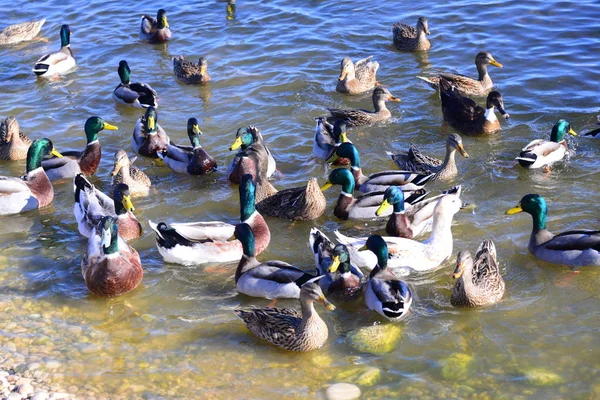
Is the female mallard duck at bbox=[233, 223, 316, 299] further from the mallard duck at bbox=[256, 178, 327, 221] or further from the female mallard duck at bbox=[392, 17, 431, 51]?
the female mallard duck at bbox=[392, 17, 431, 51]

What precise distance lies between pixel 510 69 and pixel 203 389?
9536 mm

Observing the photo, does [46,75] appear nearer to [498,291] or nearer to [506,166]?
[506,166]

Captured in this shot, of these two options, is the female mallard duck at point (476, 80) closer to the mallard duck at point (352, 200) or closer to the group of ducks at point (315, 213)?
the group of ducks at point (315, 213)

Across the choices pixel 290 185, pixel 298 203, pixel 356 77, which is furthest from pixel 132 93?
pixel 298 203

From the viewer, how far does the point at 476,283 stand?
778 cm

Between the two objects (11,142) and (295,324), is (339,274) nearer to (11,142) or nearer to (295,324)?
(295,324)

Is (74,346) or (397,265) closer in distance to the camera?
(74,346)

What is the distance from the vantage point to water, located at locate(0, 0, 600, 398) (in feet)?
22.9

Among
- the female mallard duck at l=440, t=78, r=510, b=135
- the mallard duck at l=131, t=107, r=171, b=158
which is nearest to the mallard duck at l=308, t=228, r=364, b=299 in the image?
the mallard duck at l=131, t=107, r=171, b=158

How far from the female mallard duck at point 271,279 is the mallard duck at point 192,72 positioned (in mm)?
6657

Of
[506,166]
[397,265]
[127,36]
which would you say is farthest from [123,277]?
[127,36]

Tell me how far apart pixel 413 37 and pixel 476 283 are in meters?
8.37

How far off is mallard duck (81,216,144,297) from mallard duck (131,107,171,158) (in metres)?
3.53

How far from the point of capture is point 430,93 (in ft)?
44.8
